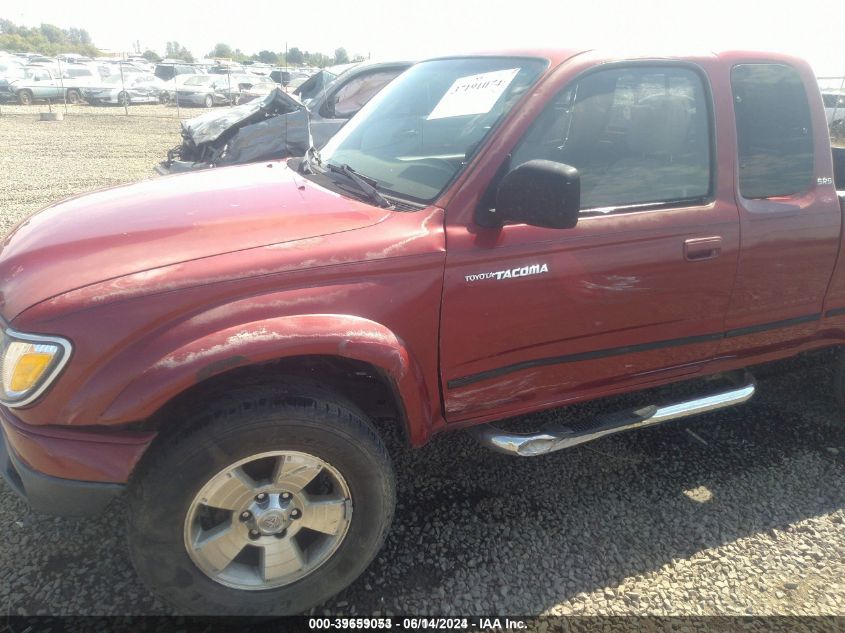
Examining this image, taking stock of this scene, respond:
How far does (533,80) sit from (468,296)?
2.99 feet

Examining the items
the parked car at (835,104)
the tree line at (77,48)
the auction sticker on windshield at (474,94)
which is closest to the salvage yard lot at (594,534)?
the auction sticker on windshield at (474,94)

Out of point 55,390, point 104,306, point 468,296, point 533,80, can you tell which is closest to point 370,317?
point 468,296

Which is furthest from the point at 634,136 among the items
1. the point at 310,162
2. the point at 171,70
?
the point at 171,70

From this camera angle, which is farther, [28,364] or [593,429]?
[593,429]

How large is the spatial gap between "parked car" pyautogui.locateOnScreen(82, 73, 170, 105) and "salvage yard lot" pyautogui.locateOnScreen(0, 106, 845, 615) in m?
25.4

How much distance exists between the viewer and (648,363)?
2.74 metres

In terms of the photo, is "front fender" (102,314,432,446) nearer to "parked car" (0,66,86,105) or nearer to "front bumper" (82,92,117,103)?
"parked car" (0,66,86,105)

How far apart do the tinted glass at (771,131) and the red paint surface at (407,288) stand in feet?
0.23

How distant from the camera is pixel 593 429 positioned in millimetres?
2598

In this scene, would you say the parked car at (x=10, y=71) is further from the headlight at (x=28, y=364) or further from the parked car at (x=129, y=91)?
the headlight at (x=28, y=364)

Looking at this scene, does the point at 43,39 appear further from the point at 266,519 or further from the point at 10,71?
the point at 266,519

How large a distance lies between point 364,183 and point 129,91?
94.0ft

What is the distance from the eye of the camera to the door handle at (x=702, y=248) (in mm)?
2537

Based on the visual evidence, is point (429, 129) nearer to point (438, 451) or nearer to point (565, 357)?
point (565, 357)
